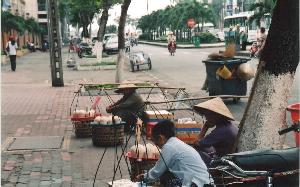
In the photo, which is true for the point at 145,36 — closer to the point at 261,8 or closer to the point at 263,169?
the point at 261,8

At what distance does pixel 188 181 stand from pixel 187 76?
17.1 metres

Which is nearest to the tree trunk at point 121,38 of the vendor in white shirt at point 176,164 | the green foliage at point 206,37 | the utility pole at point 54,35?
the utility pole at point 54,35

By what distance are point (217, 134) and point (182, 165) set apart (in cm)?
103

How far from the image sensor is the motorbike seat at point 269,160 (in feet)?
14.8

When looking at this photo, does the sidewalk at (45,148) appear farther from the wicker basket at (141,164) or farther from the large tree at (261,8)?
the large tree at (261,8)

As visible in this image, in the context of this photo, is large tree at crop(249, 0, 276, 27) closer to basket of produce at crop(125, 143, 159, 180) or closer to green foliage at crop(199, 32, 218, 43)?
green foliage at crop(199, 32, 218, 43)

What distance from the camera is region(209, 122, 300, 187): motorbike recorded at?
4.45 m

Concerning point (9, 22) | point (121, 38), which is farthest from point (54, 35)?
point (9, 22)

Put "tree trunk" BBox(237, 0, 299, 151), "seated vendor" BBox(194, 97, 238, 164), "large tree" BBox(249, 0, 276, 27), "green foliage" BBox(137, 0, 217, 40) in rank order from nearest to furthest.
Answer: "seated vendor" BBox(194, 97, 238, 164)
"tree trunk" BBox(237, 0, 299, 151)
"large tree" BBox(249, 0, 276, 27)
"green foliage" BBox(137, 0, 217, 40)

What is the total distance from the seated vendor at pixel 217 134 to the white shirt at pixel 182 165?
848 millimetres

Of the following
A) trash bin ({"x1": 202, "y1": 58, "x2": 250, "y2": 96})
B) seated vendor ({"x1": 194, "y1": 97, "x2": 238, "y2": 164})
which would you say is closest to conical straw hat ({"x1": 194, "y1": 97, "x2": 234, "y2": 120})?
seated vendor ({"x1": 194, "y1": 97, "x2": 238, "y2": 164})

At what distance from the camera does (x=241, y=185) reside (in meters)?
4.62

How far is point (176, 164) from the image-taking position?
4.77 m

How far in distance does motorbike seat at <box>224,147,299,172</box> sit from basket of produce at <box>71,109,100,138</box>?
5375 millimetres
